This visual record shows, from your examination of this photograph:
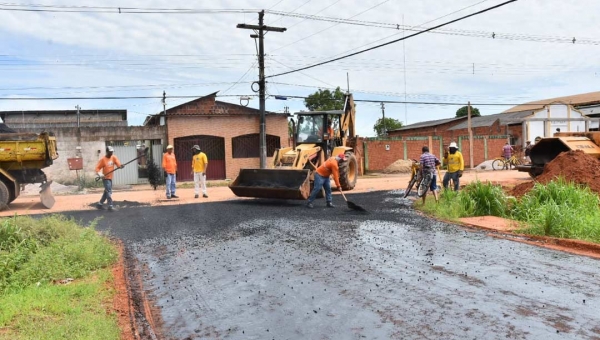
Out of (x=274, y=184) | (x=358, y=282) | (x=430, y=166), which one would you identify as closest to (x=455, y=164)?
(x=430, y=166)

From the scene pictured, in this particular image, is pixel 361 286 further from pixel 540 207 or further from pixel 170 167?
pixel 170 167

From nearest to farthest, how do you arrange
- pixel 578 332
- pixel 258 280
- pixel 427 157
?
pixel 578 332 < pixel 258 280 < pixel 427 157

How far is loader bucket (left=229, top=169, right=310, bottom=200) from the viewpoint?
13312 mm

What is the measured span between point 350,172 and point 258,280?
12.5 meters

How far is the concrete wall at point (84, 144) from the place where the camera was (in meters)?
24.5

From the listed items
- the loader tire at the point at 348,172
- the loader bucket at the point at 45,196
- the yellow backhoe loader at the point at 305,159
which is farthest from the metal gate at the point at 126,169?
the loader tire at the point at 348,172

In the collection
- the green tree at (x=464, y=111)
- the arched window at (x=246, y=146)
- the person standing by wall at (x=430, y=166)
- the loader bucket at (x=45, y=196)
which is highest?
the green tree at (x=464, y=111)

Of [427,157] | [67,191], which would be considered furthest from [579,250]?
[67,191]

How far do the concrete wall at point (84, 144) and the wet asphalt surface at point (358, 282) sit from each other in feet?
52.8

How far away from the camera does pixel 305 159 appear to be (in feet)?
48.8

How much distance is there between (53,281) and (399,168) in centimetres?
2480

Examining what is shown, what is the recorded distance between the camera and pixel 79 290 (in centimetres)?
571

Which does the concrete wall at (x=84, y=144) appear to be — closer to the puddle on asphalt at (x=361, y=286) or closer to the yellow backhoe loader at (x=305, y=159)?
the yellow backhoe loader at (x=305, y=159)

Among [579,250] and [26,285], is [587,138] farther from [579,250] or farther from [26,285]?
[26,285]
